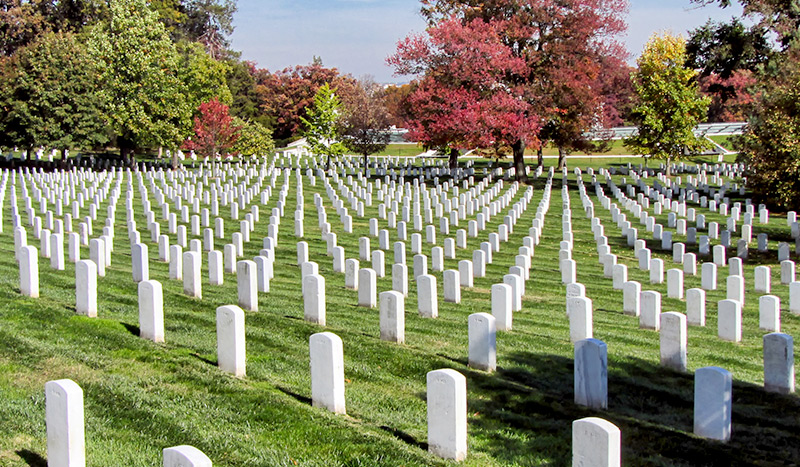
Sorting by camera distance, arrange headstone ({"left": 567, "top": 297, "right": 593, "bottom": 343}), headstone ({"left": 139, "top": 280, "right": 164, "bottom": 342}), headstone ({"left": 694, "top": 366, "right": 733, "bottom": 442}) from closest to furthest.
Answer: headstone ({"left": 694, "top": 366, "right": 733, "bottom": 442}) < headstone ({"left": 139, "top": 280, "right": 164, "bottom": 342}) < headstone ({"left": 567, "top": 297, "right": 593, "bottom": 343})

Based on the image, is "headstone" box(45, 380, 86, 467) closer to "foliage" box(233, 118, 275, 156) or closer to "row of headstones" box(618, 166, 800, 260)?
"row of headstones" box(618, 166, 800, 260)

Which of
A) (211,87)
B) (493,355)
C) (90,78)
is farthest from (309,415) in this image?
(211,87)

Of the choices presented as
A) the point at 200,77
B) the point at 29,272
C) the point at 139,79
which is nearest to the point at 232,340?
the point at 29,272

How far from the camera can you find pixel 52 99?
51.0m

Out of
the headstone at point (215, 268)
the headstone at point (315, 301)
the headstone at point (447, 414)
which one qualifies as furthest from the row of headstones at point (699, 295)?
the headstone at point (215, 268)

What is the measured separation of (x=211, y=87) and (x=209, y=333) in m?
51.3

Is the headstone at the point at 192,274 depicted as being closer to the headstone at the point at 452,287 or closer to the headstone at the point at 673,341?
the headstone at the point at 452,287

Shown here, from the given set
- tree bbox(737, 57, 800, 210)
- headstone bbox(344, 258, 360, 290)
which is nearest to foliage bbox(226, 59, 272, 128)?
tree bbox(737, 57, 800, 210)

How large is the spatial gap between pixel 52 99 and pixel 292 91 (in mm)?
35015

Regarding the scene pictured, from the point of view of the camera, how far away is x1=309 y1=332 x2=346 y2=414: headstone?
7.27 m

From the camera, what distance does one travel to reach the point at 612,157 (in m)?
65.3

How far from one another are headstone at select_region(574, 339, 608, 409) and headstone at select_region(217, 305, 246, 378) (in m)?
3.39

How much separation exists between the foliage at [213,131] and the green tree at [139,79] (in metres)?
1.26

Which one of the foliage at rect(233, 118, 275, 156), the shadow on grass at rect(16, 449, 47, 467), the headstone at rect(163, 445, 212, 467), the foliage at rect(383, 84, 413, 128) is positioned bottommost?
the shadow on grass at rect(16, 449, 47, 467)
